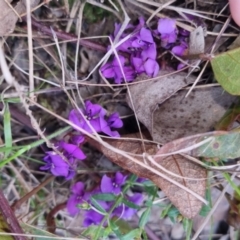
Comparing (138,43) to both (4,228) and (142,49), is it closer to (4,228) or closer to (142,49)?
(142,49)

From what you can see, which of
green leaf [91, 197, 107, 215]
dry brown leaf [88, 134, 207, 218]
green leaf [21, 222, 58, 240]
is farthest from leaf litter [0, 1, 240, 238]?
green leaf [21, 222, 58, 240]

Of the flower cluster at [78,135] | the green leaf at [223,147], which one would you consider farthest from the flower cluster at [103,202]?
the green leaf at [223,147]

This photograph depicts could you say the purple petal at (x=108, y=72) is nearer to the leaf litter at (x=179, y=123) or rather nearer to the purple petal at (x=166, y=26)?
the leaf litter at (x=179, y=123)

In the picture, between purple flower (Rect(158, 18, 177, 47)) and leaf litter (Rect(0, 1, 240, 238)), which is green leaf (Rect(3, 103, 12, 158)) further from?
purple flower (Rect(158, 18, 177, 47))

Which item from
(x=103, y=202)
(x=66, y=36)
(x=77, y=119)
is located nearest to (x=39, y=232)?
(x=103, y=202)

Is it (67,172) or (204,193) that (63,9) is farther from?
(204,193)
